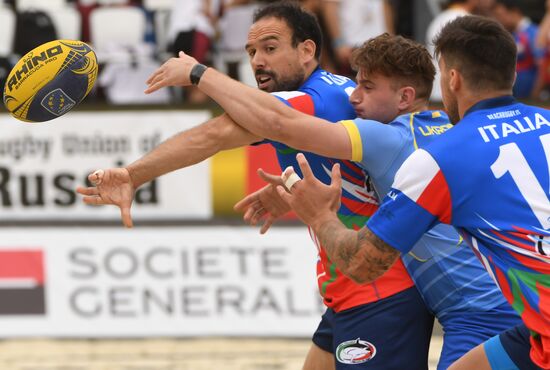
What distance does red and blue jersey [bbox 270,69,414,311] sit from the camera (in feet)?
14.2

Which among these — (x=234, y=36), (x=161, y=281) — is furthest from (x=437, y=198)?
(x=234, y=36)

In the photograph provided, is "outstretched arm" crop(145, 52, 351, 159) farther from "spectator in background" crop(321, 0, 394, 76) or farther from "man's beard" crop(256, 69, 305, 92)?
"spectator in background" crop(321, 0, 394, 76)

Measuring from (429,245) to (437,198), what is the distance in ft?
2.94

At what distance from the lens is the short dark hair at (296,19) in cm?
461

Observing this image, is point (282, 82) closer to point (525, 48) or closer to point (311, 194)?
point (311, 194)

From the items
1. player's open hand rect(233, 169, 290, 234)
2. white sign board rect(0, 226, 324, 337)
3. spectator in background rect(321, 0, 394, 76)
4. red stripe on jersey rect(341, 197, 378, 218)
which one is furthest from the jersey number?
spectator in background rect(321, 0, 394, 76)

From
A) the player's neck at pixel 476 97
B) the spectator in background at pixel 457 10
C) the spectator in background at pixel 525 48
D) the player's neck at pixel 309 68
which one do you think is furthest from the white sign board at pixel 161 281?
the player's neck at pixel 476 97

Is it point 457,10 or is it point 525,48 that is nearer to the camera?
point 457,10

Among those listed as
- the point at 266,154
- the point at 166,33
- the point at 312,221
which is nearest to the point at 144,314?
the point at 266,154

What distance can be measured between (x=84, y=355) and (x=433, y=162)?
18.3 ft

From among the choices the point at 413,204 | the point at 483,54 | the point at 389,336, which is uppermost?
the point at 483,54

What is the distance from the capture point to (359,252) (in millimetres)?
3510

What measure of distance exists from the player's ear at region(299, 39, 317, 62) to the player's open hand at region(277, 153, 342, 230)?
109 centimetres

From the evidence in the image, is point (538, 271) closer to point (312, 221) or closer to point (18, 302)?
point (312, 221)
